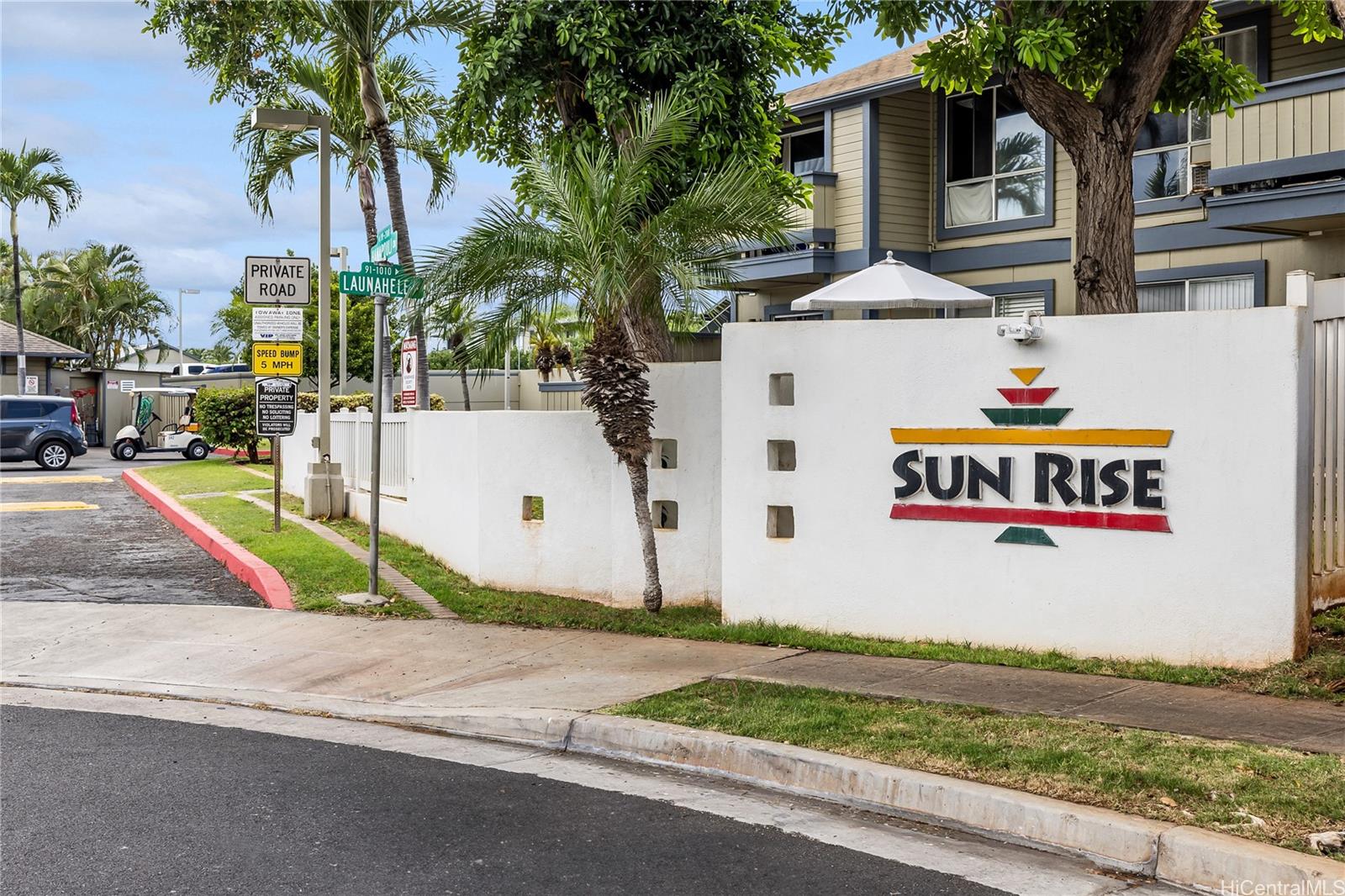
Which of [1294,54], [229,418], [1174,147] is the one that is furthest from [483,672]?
[229,418]

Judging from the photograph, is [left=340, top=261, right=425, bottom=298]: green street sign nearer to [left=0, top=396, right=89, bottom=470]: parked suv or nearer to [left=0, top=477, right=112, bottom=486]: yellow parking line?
[left=0, top=477, right=112, bottom=486]: yellow parking line

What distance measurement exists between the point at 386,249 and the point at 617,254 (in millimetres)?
2870

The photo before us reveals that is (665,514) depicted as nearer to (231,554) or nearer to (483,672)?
(483,672)

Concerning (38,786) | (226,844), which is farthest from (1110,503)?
(38,786)

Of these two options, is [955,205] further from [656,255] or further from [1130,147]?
[656,255]

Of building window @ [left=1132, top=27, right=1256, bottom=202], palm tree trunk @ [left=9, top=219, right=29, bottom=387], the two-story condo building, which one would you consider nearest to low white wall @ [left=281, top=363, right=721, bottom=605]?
the two-story condo building

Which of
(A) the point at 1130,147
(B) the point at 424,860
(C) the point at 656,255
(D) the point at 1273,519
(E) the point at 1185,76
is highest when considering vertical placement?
(E) the point at 1185,76

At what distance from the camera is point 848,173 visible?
66.6 ft

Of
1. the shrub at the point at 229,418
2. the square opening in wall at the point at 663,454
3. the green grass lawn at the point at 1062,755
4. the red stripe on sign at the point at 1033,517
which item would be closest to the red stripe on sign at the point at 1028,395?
the red stripe on sign at the point at 1033,517

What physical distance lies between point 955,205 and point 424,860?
1671 cm

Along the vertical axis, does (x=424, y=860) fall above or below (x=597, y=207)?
below

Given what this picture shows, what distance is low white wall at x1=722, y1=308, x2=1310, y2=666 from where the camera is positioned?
7957 millimetres

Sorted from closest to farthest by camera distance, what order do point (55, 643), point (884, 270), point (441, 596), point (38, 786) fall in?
1. point (38, 786)
2. point (55, 643)
3. point (441, 596)
4. point (884, 270)

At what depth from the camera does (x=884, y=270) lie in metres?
12.8
